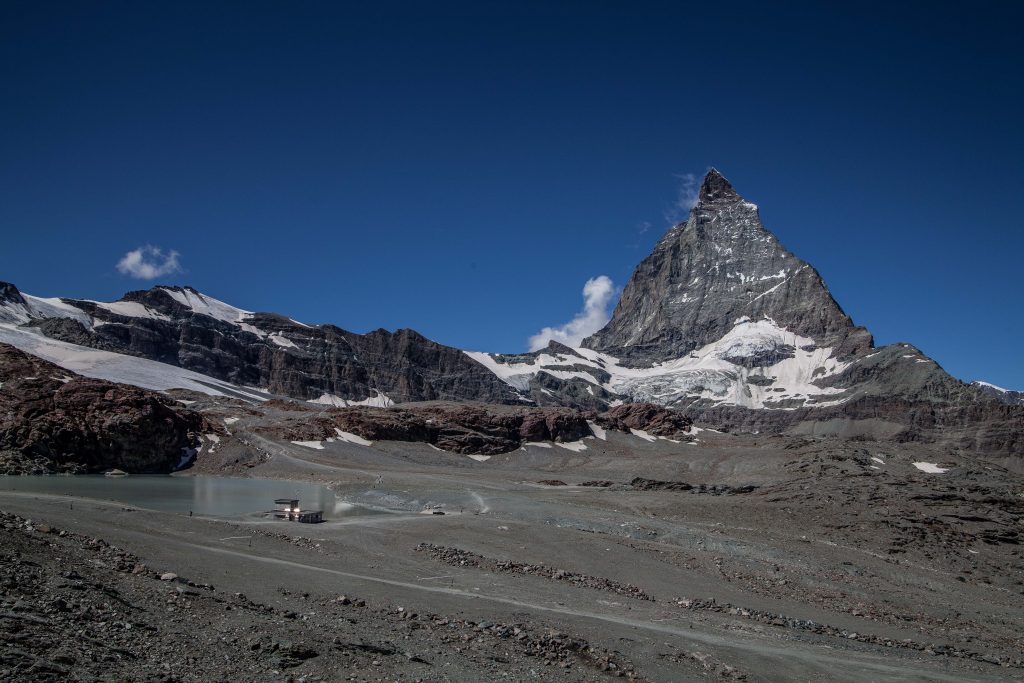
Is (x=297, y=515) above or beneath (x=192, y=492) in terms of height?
above

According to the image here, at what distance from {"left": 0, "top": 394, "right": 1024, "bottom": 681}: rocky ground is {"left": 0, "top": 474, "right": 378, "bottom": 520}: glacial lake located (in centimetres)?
397

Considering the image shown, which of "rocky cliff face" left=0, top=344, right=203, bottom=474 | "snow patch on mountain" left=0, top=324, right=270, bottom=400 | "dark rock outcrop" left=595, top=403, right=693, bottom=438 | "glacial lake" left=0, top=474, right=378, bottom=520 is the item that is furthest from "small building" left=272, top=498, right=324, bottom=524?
"snow patch on mountain" left=0, top=324, right=270, bottom=400

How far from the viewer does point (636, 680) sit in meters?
15.1

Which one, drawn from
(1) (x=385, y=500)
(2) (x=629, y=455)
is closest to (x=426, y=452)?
(2) (x=629, y=455)

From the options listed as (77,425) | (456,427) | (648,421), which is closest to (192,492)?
(77,425)

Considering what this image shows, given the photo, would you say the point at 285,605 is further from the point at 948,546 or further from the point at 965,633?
the point at 948,546

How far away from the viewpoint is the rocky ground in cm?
1248

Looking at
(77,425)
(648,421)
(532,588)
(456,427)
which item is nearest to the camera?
(532,588)

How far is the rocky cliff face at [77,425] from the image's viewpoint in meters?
67.1

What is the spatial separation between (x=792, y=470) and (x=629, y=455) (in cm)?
4732

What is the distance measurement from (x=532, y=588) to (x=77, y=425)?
224 feet

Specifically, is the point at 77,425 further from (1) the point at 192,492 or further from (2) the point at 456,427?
(2) the point at 456,427

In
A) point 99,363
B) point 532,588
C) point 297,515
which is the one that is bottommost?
point 532,588

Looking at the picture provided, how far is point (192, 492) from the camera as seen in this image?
56094 mm
